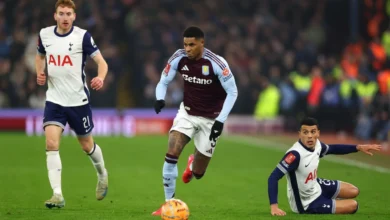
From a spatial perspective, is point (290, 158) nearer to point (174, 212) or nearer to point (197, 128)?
point (197, 128)

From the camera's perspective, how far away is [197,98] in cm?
1216

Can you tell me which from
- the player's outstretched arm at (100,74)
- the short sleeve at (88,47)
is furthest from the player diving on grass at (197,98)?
the short sleeve at (88,47)

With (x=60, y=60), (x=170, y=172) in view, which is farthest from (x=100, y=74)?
(x=170, y=172)

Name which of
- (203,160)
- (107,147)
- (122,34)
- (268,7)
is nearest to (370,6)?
(268,7)

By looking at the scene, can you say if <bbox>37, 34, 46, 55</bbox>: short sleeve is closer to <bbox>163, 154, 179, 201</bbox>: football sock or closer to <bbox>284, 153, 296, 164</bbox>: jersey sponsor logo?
<bbox>163, 154, 179, 201</bbox>: football sock

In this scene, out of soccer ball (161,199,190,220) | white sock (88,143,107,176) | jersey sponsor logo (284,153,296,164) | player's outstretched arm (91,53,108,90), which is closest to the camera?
soccer ball (161,199,190,220)

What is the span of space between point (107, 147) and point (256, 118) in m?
8.96

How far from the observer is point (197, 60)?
1195 centimetres

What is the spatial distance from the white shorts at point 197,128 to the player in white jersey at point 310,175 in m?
1.29

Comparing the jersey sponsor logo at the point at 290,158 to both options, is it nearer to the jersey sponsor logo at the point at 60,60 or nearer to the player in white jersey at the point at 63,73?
the player in white jersey at the point at 63,73

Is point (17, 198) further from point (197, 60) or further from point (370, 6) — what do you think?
point (370, 6)

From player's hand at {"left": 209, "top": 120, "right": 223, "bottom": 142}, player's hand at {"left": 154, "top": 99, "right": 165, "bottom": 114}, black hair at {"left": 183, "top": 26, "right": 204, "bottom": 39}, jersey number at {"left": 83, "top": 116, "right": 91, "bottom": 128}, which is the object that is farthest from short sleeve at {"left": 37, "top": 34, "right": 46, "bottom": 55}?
player's hand at {"left": 209, "top": 120, "right": 223, "bottom": 142}

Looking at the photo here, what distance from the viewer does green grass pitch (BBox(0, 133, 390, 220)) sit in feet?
38.0

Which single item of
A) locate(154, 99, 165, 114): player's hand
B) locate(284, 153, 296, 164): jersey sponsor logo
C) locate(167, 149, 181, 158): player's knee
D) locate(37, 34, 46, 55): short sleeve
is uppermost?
locate(37, 34, 46, 55): short sleeve
